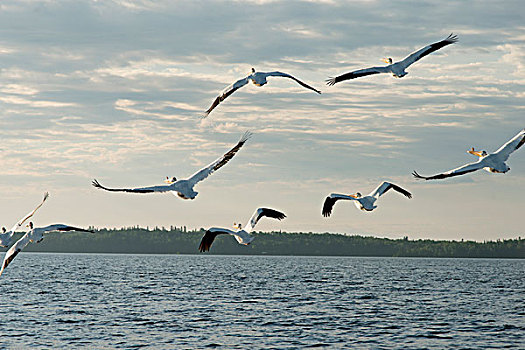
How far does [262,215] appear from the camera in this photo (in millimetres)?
39375

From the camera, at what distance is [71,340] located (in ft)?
188

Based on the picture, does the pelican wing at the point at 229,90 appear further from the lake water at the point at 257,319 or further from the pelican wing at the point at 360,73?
the lake water at the point at 257,319

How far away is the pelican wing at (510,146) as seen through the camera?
33.7m

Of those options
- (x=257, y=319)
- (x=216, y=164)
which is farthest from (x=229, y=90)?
(x=257, y=319)

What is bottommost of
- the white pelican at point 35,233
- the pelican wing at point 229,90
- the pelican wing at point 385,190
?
the white pelican at point 35,233

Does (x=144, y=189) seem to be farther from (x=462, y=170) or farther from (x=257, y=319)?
(x=257, y=319)

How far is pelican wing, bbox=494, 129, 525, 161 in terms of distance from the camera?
33.7 metres

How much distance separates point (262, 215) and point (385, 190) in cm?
668

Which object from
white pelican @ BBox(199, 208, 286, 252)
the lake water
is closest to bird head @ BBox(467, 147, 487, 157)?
white pelican @ BBox(199, 208, 286, 252)

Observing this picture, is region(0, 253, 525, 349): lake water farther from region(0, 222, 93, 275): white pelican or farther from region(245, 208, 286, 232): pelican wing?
region(0, 222, 93, 275): white pelican

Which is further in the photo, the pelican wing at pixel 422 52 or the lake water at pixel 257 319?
the lake water at pixel 257 319

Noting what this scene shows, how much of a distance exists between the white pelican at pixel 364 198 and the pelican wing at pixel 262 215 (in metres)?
2.31

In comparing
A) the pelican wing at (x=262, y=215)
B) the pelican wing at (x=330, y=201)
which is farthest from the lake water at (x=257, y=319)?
the pelican wing at (x=330, y=201)

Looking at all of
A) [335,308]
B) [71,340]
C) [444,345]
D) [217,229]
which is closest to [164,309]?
[335,308]
